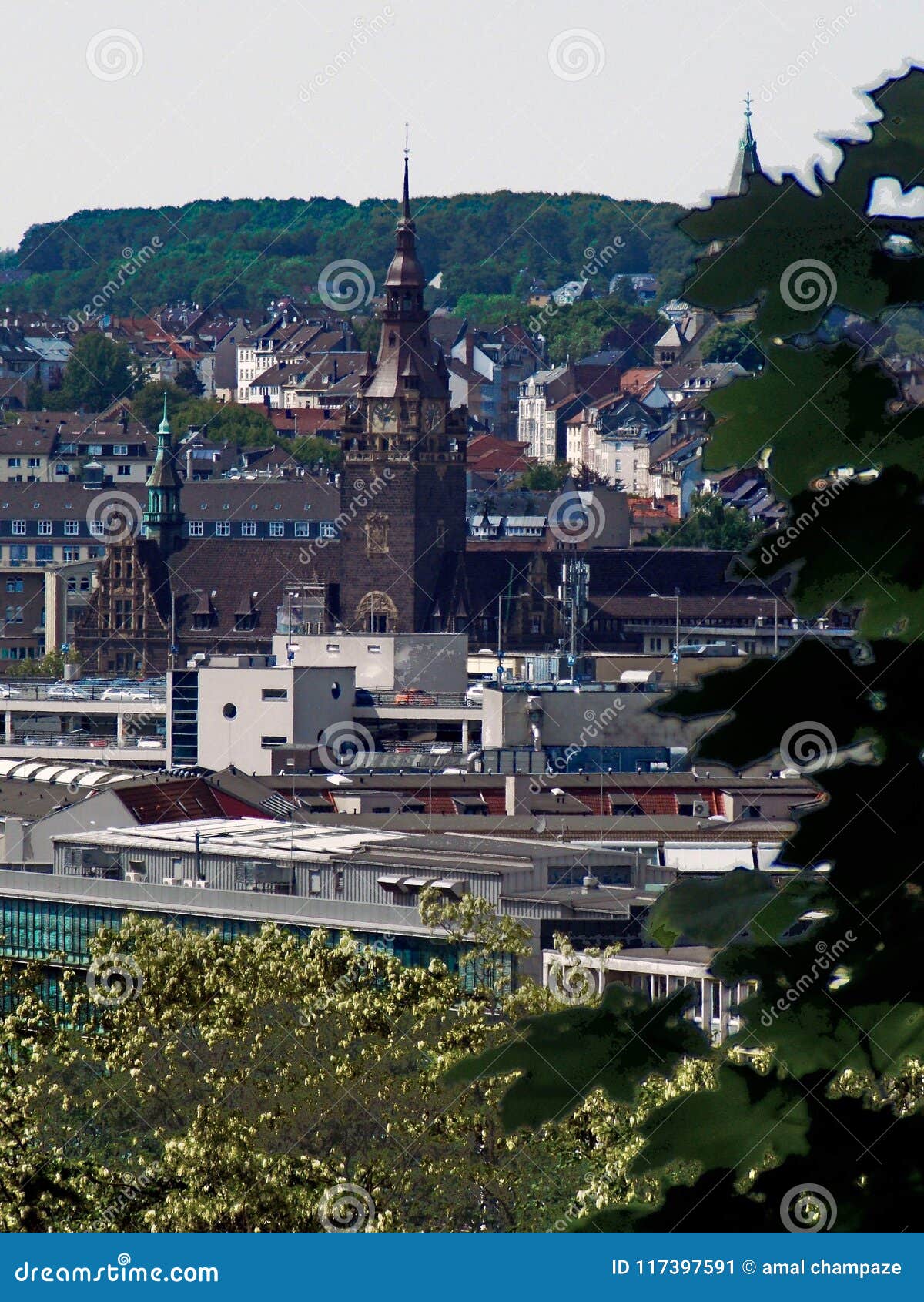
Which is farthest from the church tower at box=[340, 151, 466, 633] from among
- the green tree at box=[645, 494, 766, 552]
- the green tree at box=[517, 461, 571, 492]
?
the green tree at box=[517, 461, 571, 492]

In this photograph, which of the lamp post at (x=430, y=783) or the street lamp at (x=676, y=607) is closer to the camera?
the lamp post at (x=430, y=783)

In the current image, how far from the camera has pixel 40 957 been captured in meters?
53.9

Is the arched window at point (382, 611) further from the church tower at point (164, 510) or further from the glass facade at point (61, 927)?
the glass facade at point (61, 927)

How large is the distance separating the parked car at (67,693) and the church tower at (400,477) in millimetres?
19640

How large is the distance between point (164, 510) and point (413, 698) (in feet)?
130

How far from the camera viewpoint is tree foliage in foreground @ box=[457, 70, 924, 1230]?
738cm

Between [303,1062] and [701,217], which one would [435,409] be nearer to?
[303,1062]

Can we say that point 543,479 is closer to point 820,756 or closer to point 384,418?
point 384,418

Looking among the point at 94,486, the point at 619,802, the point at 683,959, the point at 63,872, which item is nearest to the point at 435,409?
the point at 94,486

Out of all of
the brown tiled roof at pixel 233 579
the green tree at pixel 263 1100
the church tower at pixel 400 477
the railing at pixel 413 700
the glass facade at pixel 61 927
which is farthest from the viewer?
the brown tiled roof at pixel 233 579

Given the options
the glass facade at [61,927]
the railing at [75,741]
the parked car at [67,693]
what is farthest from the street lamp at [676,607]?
the glass facade at [61,927]

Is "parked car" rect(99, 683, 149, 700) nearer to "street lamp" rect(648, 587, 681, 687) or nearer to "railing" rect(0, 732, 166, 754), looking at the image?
"railing" rect(0, 732, 166, 754)

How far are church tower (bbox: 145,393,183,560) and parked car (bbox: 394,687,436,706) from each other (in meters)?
33.6

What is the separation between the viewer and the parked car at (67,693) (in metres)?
121
